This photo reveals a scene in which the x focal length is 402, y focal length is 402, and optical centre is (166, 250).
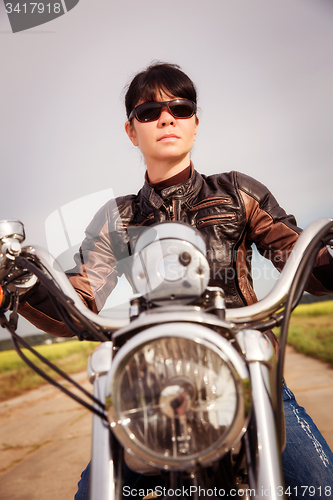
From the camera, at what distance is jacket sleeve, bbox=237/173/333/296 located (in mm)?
1352

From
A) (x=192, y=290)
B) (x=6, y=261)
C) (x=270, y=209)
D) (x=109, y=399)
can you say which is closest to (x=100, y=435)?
(x=109, y=399)

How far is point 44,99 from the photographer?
1.46m

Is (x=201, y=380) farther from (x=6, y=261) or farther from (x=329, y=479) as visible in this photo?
(x=329, y=479)

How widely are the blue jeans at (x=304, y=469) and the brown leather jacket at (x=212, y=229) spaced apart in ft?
1.43

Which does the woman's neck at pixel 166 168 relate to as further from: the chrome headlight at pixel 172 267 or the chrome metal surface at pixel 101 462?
the chrome metal surface at pixel 101 462

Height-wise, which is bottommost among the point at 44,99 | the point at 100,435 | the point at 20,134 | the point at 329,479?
the point at 329,479

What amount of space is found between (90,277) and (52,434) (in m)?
4.00

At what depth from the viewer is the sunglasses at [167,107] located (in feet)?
4.18

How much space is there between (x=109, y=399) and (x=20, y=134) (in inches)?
43.6

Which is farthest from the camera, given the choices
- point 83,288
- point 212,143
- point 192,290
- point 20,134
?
point 212,143

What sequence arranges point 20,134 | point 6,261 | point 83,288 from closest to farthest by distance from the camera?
1. point 6,261
2. point 83,288
3. point 20,134

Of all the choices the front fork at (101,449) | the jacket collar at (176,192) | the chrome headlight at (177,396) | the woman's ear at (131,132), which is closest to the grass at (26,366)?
the woman's ear at (131,132)

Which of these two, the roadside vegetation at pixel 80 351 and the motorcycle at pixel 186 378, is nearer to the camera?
the motorcycle at pixel 186 378

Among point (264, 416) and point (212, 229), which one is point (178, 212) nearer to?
point (212, 229)
